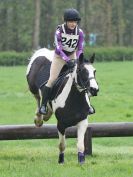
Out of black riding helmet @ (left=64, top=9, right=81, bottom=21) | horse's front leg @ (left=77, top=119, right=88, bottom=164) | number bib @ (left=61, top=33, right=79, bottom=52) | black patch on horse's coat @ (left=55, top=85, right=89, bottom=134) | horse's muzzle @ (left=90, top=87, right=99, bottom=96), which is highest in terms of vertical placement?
black riding helmet @ (left=64, top=9, right=81, bottom=21)

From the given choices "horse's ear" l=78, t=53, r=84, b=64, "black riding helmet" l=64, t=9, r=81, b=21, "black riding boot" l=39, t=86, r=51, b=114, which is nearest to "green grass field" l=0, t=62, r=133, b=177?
"black riding boot" l=39, t=86, r=51, b=114

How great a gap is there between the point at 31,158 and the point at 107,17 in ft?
194

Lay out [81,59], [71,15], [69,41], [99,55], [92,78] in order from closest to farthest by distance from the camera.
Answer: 1. [92,78]
2. [81,59]
3. [71,15]
4. [69,41]
5. [99,55]

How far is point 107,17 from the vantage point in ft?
224

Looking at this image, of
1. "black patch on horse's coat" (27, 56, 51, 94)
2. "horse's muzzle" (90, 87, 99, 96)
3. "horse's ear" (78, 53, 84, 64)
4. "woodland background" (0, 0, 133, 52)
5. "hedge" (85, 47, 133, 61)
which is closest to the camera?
"horse's muzzle" (90, 87, 99, 96)

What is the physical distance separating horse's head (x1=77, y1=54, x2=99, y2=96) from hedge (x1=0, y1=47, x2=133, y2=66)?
1766 inches

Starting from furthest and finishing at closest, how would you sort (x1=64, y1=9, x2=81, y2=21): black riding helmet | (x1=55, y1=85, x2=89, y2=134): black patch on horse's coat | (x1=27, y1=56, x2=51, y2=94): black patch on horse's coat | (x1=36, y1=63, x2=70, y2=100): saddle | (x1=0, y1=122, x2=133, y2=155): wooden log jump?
(x1=0, y1=122, x2=133, y2=155): wooden log jump → (x1=27, y1=56, x2=51, y2=94): black patch on horse's coat → (x1=36, y1=63, x2=70, y2=100): saddle → (x1=55, y1=85, x2=89, y2=134): black patch on horse's coat → (x1=64, y1=9, x2=81, y2=21): black riding helmet

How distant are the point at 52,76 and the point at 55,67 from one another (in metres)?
0.17

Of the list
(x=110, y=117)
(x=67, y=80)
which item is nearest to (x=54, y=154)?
(x=67, y=80)

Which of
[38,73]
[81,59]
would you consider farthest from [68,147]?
[81,59]

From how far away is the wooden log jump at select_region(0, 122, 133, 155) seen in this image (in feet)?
34.7

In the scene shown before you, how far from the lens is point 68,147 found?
526 inches

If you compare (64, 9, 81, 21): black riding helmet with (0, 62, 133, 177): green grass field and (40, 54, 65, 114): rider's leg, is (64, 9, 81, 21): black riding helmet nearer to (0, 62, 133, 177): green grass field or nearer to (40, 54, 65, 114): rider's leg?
(40, 54, 65, 114): rider's leg

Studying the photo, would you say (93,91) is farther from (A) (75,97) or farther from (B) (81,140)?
(B) (81,140)
